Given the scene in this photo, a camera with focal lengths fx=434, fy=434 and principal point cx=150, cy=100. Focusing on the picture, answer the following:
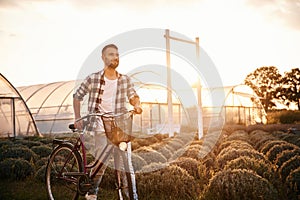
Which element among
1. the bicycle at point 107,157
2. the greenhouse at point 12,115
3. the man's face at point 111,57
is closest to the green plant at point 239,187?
the bicycle at point 107,157

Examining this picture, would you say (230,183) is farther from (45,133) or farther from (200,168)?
(45,133)

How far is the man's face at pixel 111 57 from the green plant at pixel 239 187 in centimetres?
211

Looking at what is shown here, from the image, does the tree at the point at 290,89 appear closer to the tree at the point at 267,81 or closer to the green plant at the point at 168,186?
the tree at the point at 267,81

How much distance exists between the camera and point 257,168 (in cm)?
691

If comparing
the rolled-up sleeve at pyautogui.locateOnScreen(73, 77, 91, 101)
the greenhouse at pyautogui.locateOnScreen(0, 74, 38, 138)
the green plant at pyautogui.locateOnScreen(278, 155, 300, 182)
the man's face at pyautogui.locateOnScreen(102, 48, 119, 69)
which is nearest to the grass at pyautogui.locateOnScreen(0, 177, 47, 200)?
the rolled-up sleeve at pyautogui.locateOnScreen(73, 77, 91, 101)

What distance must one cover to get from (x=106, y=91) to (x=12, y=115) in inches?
590

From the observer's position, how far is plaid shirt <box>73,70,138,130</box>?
5.36 meters

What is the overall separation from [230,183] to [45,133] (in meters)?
18.6

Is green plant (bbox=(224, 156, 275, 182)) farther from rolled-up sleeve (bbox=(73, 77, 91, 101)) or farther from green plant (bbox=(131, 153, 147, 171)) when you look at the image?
rolled-up sleeve (bbox=(73, 77, 91, 101))

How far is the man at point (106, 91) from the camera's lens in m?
5.35

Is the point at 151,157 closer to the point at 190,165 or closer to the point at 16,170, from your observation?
the point at 190,165

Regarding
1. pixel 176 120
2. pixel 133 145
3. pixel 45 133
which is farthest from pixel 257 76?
pixel 133 145

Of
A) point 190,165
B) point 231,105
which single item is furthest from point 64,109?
point 190,165

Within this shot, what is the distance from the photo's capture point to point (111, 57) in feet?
17.5
